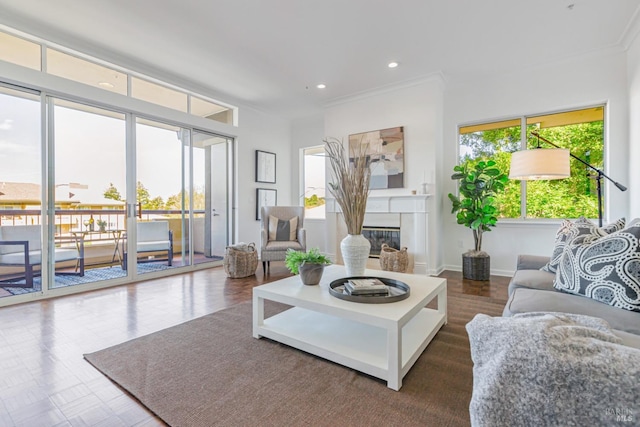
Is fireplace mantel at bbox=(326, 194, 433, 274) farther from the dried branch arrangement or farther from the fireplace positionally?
the dried branch arrangement

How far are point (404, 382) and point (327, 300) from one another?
0.60 meters

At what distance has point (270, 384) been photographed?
1591 mm

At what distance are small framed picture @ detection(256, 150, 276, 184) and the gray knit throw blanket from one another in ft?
17.5

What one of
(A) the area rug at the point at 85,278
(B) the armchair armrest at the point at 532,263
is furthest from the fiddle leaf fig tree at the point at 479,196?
(A) the area rug at the point at 85,278

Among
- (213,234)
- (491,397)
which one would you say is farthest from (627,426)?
(213,234)

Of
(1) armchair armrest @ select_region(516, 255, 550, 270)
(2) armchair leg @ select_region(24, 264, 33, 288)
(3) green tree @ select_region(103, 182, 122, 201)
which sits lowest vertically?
(2) armchair leg @ select_region(24, 264, 33, 288)

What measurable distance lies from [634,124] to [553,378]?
420 cm

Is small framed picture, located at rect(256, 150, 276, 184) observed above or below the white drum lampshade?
above

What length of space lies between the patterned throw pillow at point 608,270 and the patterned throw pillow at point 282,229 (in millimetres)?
3489

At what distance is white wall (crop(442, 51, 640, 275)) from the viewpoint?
11.5 ft

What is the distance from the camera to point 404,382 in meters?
1.60

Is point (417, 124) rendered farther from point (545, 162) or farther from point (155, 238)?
point (155, 238)

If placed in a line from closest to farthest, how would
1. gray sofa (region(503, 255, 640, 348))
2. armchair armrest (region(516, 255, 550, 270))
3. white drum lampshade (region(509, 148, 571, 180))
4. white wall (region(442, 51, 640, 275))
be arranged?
gray sofa (region(503, 255, 640, 348)), armchair armrest (region(516, 255, 550, 270)), white drum lampshade (region(509, 148, 571, 180)), white wall (region(442, 51, 640, 275))

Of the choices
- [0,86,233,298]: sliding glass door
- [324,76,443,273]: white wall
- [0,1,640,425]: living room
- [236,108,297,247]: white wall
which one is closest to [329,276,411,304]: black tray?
[0,1,640,425]: living room
